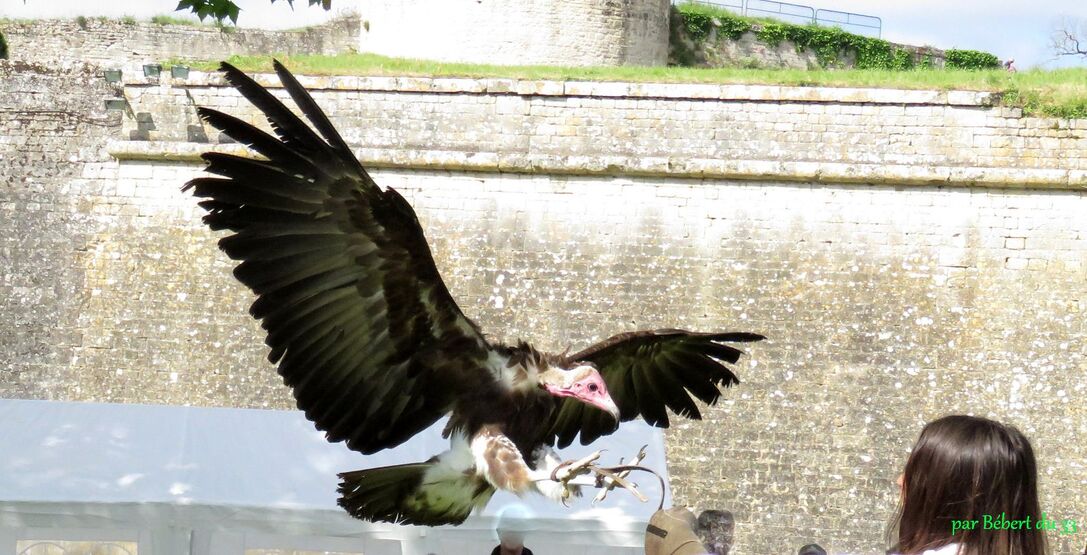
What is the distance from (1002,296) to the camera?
29.8 feet

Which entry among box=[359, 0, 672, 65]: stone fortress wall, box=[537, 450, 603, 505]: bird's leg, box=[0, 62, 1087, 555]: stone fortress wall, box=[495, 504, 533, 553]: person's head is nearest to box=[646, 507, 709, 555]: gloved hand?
box=[537, 450, 603, 505]: bird's leg

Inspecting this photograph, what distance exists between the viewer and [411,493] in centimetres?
276

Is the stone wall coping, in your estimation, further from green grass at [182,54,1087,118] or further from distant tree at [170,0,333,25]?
distant tree at [170,0,333,25]

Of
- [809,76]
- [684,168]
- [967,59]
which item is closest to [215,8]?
[684,168]

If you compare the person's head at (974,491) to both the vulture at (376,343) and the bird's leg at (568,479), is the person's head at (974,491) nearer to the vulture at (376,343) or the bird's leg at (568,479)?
the bird's leg at (568,479)

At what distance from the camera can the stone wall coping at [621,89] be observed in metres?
9.45

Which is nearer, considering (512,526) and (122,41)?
(512,526)

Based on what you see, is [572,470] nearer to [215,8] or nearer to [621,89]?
[215,8]

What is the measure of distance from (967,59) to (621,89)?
1041cm

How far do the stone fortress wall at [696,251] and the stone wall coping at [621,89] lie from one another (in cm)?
2

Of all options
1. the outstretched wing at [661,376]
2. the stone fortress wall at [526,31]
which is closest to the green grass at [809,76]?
the stone fortress wall at [526,31]

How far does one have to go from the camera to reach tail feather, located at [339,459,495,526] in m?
2.71

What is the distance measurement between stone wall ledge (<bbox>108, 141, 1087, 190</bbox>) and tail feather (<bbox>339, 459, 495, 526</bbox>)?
691 cm

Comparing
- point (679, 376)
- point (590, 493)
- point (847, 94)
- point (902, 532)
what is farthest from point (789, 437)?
point (902, 532)
